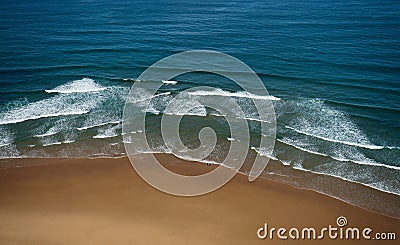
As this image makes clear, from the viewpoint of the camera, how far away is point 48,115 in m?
24.0

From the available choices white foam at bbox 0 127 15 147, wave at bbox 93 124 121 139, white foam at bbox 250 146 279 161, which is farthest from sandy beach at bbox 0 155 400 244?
wave at bbox 93 124 121 139

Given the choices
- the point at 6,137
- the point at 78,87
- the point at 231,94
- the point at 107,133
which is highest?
the point at 78,87

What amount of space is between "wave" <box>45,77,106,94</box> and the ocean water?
0.14m

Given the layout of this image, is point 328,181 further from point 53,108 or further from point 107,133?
point 53,108

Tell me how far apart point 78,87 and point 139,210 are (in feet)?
51.0

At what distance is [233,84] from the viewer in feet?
94.1

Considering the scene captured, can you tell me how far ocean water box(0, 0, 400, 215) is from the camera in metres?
20.1

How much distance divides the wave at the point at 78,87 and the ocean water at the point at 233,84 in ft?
0.45

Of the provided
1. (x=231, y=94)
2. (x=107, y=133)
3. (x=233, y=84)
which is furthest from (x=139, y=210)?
(x=233, y=84)

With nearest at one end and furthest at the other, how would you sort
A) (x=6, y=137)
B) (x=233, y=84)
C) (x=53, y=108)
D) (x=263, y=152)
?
(x=263, y=152)
(x=6, y=137)
(x=53, y=108)
(x=233, y=84)

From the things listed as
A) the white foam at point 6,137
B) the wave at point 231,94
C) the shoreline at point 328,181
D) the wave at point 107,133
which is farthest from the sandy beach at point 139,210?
the wave at point 231,94

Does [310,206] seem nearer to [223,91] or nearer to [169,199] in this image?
[169,199]

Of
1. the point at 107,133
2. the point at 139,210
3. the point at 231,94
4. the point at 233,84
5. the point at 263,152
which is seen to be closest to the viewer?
the point at 139,210

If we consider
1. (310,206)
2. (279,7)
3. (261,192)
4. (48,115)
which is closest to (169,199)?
(261,192)
